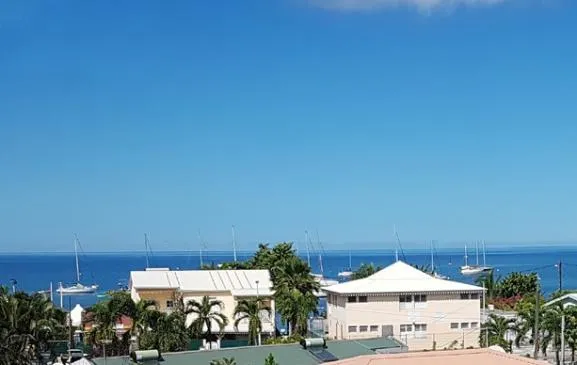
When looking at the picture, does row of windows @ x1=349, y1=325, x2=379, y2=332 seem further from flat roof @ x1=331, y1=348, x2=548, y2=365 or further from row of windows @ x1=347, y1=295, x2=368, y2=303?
flat roof @ x1=331, y1=348, x2=548, y2=365

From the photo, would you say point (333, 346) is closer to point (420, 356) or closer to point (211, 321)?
point (420, 356)

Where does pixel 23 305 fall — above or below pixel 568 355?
above

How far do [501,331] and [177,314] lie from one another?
69.0 ft

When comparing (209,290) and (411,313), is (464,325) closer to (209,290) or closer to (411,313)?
(411,313)

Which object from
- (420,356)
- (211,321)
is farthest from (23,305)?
(420,356)

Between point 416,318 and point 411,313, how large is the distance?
45cm

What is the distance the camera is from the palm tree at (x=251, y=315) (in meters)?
49.2

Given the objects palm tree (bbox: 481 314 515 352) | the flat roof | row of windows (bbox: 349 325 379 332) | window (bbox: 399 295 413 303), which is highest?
the flat roof

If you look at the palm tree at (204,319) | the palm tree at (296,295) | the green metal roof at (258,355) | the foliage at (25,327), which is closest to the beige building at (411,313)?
the palm tree at (296,295)

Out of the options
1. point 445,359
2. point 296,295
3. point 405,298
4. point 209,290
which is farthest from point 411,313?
point 445,359

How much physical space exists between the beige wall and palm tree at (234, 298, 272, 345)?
5.33m

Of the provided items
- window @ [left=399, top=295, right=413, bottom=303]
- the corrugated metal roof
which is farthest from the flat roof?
the corrugated metal roof

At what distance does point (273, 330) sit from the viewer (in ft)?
173

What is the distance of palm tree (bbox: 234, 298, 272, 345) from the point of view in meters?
49.2
